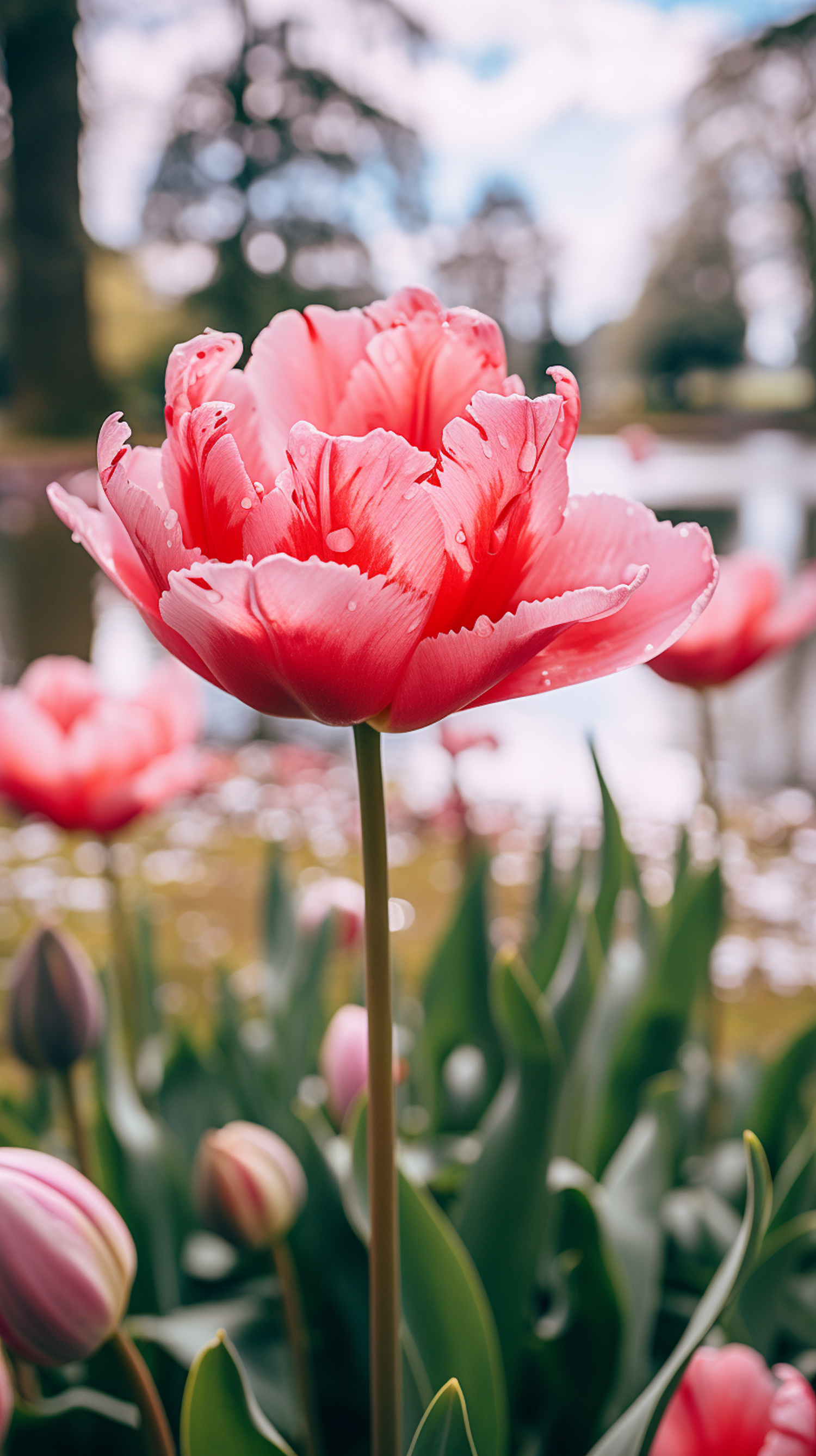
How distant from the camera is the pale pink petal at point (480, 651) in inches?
17.7

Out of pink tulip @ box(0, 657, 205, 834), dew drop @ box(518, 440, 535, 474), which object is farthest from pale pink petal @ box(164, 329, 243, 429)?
pink tulip @ box(0, 657, 205, 834)

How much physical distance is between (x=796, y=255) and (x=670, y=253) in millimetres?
13688

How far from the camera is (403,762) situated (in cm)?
441

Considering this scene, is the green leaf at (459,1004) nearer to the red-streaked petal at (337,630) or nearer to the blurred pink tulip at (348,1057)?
the blurred pink tulip at (348,1057)

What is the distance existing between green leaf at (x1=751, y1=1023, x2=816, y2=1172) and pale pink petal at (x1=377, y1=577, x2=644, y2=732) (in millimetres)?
844

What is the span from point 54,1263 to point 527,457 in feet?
1.42

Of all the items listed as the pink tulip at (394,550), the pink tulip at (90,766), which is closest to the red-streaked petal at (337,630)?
the pink tulip at (394,550)

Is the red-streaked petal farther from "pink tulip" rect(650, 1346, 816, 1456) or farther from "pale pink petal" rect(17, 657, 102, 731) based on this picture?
"pale pink petal" rect(17, 657, 102, 731)

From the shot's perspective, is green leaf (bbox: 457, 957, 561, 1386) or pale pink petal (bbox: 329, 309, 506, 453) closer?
pale pink petal (bbox: 329, 309, 506, 453)

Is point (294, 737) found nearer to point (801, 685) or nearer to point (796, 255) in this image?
point (801, 685)

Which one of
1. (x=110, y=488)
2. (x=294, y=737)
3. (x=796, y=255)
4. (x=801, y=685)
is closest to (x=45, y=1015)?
(x=110, y=488)

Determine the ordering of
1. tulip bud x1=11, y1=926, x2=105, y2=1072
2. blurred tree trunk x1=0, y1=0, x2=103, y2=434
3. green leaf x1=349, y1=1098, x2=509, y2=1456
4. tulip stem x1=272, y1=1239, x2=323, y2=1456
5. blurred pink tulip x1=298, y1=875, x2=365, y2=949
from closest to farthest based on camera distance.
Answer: green leaf x1=349, y1=1098, x2=509, y2=1456
tulip stem x1=272, y1=1239, x2=323, y2=1456
tulip bud x1=11, y1=926, x2=105, y2=1072
blurred pink tulip x1=298, y1=875, x2=365, y2=949
blurred tree trunk x1=0, y1=0, x2=103, y2=434

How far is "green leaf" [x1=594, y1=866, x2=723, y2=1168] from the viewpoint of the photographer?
1.15m

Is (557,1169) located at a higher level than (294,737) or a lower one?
lower
